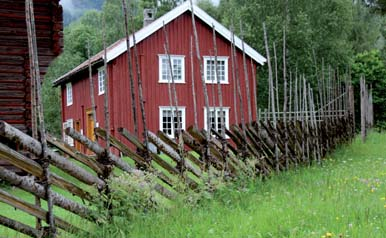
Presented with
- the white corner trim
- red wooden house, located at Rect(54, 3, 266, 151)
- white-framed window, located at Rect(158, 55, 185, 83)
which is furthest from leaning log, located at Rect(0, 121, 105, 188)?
white-framed window, located at Rect(158, 55, 185, 83)

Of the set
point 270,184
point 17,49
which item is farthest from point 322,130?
point 17,49

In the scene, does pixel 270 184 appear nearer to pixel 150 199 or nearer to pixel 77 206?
pixel 150 199

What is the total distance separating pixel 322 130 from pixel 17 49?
26.4ft

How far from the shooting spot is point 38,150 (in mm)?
4711

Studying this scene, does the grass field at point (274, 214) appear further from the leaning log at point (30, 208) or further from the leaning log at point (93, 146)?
the leaning log at point (93, 146)

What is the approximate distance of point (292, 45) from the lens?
3103 centimetres

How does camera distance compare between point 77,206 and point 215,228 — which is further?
point 215,228

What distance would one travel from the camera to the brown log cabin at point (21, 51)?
12828mm

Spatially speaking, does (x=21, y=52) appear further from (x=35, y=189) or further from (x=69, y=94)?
(x=69, y=94)

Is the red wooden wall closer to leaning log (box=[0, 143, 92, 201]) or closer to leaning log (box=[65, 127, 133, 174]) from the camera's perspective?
leaning log (box=[65, 127, 133, 174])

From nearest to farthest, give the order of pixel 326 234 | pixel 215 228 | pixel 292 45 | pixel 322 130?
pixel 326 234 < pixel 215 228 < pixel 322 130 < pixel 292 45

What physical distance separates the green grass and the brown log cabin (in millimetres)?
7243

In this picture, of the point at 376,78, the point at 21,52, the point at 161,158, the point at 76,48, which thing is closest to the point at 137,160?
the point at 161,158

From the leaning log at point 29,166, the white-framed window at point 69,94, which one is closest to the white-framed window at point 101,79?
the white-framed window at point 69,94
